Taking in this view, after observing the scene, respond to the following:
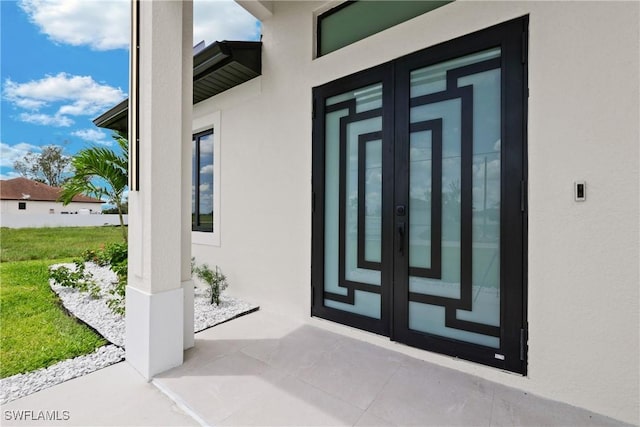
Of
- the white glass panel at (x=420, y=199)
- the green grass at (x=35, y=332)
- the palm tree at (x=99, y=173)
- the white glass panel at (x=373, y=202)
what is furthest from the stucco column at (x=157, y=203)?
the palm tree at (x=99, y=173)

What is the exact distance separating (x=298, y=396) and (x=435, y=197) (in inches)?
76.8

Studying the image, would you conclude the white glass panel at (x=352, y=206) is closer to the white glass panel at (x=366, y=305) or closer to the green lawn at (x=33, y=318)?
the white glass panel at (x=366, y=305)

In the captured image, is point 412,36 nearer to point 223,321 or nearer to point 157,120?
point 157,120

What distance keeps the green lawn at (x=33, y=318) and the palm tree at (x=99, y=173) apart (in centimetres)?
163

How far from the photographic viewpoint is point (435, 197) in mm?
2479

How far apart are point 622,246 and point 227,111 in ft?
15.4

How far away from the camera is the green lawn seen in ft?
8.20

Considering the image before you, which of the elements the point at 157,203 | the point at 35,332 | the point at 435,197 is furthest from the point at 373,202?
the point at 35,332

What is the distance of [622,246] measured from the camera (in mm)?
1782

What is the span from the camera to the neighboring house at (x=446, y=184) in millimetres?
1839

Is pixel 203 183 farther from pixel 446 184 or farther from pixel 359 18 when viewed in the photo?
pixel 446 184

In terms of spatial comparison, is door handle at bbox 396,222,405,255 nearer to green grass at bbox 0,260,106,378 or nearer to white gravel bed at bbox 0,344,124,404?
white gravel bed at bbox 0,344,124,404

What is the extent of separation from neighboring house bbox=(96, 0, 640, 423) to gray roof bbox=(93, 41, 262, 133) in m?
0.05

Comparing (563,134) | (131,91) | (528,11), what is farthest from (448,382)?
(131,91)
